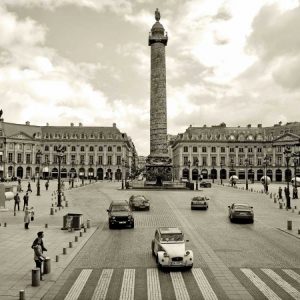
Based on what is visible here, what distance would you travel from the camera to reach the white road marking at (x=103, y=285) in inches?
551

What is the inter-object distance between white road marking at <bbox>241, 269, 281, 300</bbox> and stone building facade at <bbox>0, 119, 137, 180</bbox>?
4902 inches

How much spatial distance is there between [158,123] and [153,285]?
6536cm

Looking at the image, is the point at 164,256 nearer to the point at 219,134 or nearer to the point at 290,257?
the point at 290,257

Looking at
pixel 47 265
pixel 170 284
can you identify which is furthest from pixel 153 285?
pixel 47 265

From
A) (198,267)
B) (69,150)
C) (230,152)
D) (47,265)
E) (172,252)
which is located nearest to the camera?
(47,265)

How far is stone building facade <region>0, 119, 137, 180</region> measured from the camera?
463ft

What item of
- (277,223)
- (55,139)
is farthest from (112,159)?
(277,223)

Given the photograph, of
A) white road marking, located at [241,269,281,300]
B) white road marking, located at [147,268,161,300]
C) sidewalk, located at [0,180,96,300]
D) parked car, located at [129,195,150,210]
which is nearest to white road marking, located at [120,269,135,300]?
white road marking, located at [147,268,161,300]

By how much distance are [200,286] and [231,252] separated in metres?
6.17

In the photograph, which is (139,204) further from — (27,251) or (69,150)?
(69,150)

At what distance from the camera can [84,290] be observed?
14.7 m

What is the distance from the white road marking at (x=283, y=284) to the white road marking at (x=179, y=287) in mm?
3297

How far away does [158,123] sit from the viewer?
262 feet

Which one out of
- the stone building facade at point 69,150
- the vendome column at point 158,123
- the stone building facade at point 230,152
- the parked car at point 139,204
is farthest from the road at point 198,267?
the stone building facade at point 69,150
